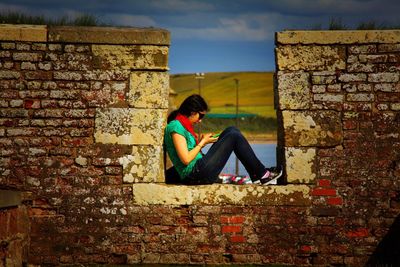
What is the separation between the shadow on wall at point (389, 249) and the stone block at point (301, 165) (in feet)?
3.31

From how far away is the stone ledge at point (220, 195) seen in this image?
6.43 metres

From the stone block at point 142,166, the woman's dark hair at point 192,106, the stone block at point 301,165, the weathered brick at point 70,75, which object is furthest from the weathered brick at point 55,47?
the stone block at point 301,165

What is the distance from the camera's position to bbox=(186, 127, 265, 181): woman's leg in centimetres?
642

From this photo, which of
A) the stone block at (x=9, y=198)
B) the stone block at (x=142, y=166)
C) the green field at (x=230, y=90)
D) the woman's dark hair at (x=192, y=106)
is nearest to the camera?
the stone block at (x=9, y=198)

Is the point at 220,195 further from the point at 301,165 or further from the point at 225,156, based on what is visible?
the point at 301,165

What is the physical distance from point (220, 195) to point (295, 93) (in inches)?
53.5

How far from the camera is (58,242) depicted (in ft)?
→ 21.2

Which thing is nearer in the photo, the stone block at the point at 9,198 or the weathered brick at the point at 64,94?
the stone block at the point at 9,198

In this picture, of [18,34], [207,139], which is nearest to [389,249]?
[207,139]

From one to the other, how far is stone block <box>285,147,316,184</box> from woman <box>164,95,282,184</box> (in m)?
0.18

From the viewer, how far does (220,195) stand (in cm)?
Answer: 645

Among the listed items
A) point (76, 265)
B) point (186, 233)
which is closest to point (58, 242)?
point (76, 265)

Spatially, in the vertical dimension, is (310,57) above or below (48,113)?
above

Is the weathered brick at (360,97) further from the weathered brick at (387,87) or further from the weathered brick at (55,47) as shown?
the weathered brick at (55,47)
